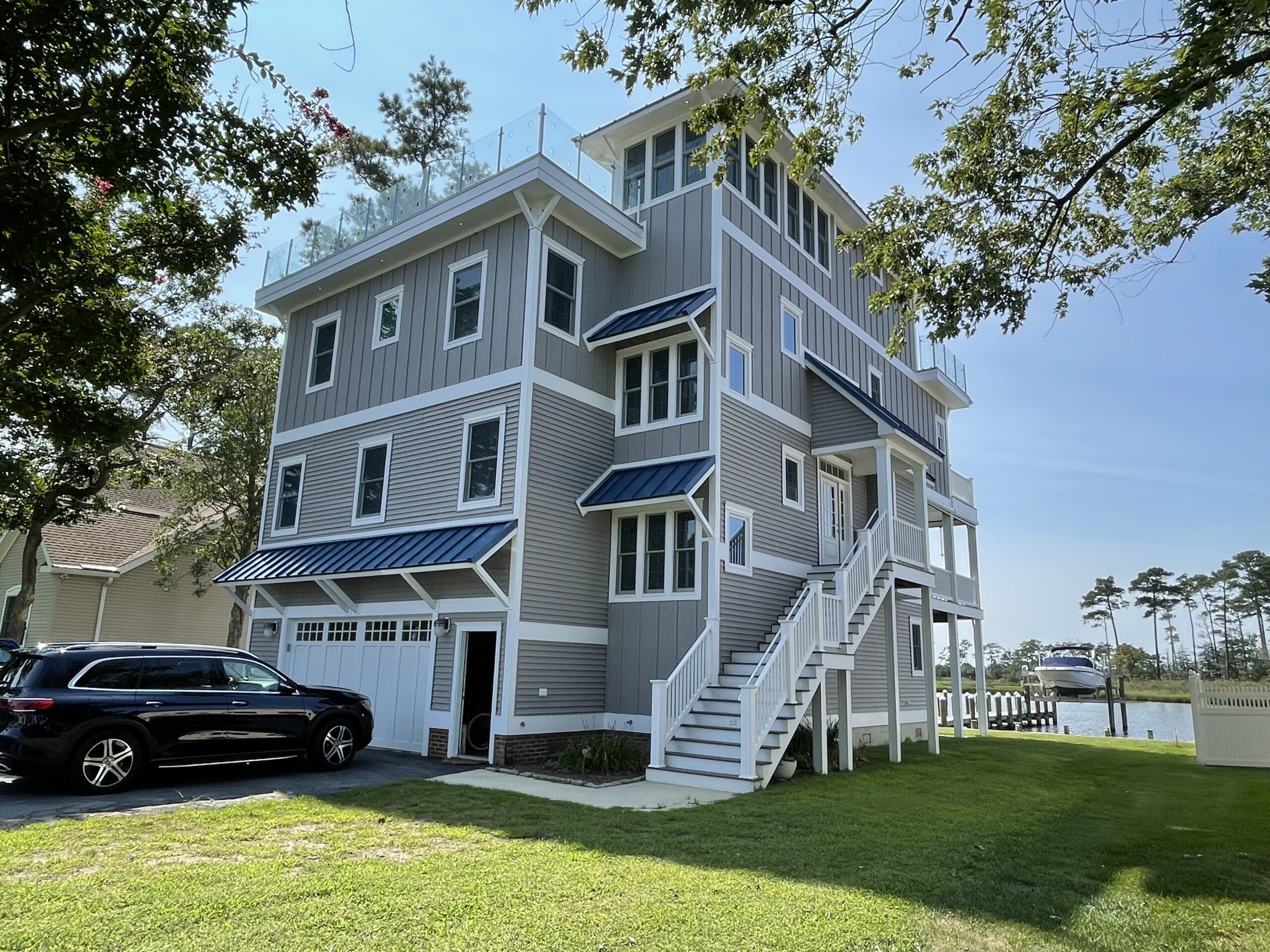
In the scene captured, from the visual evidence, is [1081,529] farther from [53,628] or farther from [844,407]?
[53,628]

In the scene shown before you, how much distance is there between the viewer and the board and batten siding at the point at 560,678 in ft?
41.3

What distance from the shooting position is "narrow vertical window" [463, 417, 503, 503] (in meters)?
13.6

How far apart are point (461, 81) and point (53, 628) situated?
70.7ft

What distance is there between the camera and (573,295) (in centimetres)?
1470

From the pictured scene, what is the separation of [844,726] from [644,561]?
4224 millimetres

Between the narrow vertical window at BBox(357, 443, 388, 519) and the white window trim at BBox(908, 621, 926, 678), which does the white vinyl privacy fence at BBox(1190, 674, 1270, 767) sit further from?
the narrow vertical window at BBox(357, 443, 388, 519)

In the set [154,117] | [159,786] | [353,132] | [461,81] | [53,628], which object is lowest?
[159,786]

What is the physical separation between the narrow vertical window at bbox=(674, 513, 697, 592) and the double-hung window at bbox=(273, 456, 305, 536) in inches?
336

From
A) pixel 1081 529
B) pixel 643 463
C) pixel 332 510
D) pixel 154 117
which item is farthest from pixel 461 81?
pixel 1081 529

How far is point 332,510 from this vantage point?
1652 centimetres

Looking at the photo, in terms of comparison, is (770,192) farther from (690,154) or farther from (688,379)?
(688,379)

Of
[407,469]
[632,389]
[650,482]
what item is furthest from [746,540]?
[407,469]

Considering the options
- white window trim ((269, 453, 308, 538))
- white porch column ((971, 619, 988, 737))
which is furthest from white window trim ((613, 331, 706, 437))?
white porch column ((971, 619, 988, 737))

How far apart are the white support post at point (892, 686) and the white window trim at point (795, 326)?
16.2 ft
